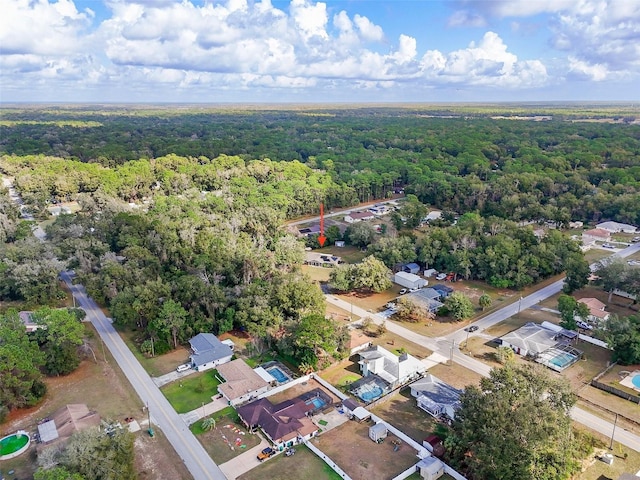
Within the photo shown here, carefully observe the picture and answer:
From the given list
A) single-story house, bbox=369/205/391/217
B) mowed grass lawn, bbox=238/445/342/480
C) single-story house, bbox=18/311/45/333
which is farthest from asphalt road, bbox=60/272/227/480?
single-story house, bbox=369/205/391/217

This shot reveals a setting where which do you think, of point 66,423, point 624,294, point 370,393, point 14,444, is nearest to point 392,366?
point 370,393

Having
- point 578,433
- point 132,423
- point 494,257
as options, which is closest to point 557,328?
point 494,257

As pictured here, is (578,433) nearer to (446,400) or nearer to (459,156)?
(446,400)

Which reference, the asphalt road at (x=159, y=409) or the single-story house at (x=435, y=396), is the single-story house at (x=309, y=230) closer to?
the asphalt road at (x=159, y=409)

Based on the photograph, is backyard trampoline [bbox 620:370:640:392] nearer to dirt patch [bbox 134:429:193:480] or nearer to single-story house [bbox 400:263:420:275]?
single-story house [bbox 400:263:420:275]

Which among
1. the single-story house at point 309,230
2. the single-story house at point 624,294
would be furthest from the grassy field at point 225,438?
the single-story house at point 624,294
